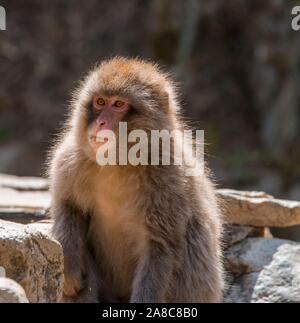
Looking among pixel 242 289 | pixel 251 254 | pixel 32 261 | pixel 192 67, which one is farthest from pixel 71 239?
pixel 192 67

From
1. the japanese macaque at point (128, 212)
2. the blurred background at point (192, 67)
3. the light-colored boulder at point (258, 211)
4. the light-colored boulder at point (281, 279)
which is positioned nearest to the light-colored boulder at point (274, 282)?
the light-colored boulder at point (281, 279)

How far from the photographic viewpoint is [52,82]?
14430 mm

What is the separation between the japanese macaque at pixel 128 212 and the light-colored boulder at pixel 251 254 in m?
0.69

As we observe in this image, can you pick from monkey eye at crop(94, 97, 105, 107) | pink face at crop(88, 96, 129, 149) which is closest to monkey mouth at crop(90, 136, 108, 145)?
pink face at crop(88, 96, 129, 149)

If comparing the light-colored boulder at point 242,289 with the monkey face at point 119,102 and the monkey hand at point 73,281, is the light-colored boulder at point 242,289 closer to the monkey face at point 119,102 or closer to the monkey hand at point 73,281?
the monkey hand at point 73,281

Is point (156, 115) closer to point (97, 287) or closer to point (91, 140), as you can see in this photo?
point (91, 140)

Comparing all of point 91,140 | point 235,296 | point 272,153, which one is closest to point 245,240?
point 235,296

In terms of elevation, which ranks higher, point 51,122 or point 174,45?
point 174,45

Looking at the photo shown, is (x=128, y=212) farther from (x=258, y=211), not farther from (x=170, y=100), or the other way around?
(x=258, y=211)

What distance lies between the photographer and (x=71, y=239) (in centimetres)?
488

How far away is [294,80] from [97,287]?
8.68 meters

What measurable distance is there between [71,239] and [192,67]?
374 inches

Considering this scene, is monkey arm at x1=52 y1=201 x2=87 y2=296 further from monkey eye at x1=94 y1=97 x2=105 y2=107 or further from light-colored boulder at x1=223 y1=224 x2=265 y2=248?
light-colored boulder at x1=223 y1=224 x2=265 y2=248
